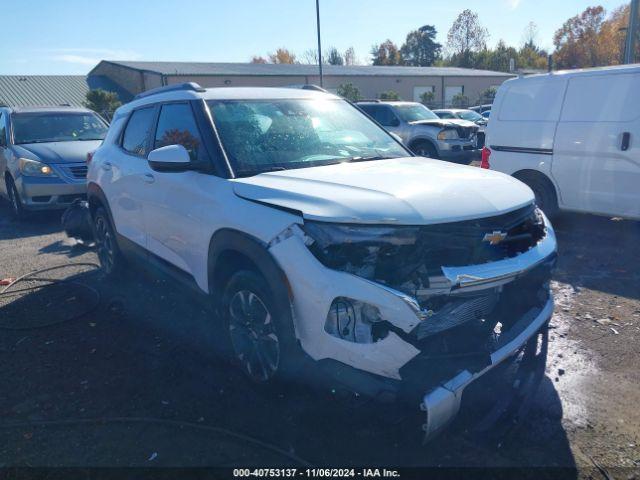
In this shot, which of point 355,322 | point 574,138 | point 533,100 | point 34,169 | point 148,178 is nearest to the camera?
point 355,322

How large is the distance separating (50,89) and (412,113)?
3350cm

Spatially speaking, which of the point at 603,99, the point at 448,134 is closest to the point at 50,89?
the point at 448,134

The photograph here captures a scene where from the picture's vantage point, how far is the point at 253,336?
3299mm

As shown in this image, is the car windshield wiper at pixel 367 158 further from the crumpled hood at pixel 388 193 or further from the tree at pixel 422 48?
the tree at pixel 422 48

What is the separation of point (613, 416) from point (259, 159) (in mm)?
2788

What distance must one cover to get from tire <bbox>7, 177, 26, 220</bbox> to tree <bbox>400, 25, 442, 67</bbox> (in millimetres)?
81806

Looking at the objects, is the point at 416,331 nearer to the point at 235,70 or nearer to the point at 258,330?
the point at 258,330

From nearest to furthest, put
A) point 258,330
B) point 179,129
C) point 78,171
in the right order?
point 258,330, point 179,129, point 78,171

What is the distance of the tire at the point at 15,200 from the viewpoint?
352 inches

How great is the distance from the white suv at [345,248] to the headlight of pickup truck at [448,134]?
9259 mm

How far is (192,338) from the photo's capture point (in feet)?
14.1

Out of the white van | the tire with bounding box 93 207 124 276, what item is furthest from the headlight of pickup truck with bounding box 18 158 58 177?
the white van

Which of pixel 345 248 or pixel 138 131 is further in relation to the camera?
pixel 138 131

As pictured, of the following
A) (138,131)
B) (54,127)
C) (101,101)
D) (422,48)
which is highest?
(422,48)
